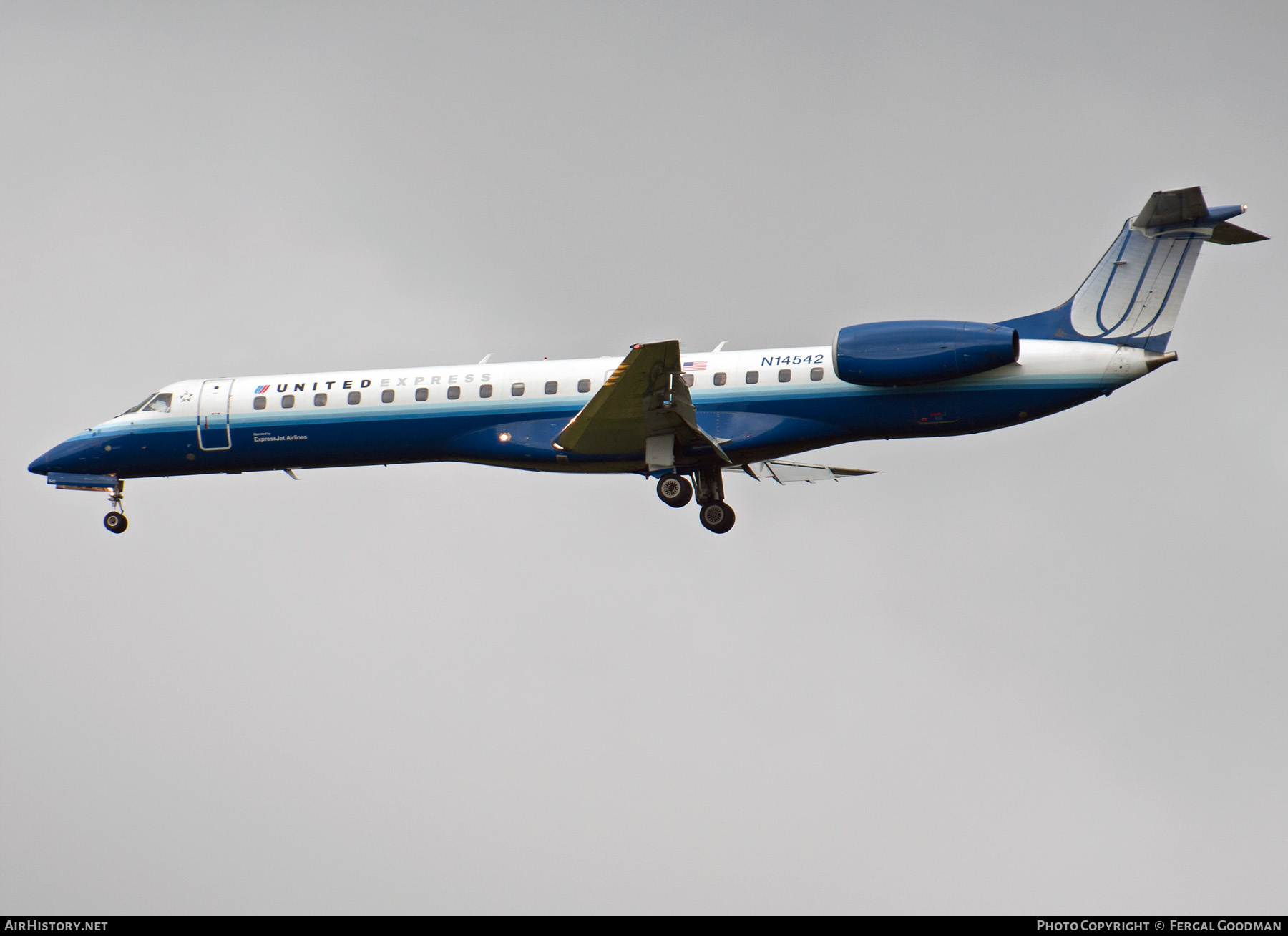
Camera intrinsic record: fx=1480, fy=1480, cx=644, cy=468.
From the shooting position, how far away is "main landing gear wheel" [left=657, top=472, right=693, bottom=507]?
1184 inches

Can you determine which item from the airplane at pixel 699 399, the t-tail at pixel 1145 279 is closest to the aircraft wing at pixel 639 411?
the airplane at pixel 699 399

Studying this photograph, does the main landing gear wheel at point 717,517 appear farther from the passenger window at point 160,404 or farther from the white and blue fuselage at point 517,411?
the passenger window at point 160,404

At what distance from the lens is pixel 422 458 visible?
102 ft

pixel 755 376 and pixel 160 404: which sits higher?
pixel 160 404

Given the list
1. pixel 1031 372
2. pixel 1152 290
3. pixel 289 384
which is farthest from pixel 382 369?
pixel 1152 290

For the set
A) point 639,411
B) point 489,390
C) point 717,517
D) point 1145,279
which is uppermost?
point 1145,279

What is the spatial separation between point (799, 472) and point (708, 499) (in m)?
4.03

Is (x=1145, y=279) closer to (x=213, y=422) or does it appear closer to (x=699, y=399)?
(x=699, y=399)

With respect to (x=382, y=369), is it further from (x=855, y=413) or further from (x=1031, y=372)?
(x=1031, y=372)

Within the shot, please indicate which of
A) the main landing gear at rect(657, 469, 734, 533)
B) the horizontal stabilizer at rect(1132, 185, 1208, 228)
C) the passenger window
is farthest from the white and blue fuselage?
the horizontal stabilizer at rect(1132, 185, 1208, 228)

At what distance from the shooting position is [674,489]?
30078mm

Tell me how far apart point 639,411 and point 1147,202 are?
10.2 metres

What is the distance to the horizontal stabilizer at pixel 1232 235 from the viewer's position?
2691 centimetres

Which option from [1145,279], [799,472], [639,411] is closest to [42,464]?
[639,411]
